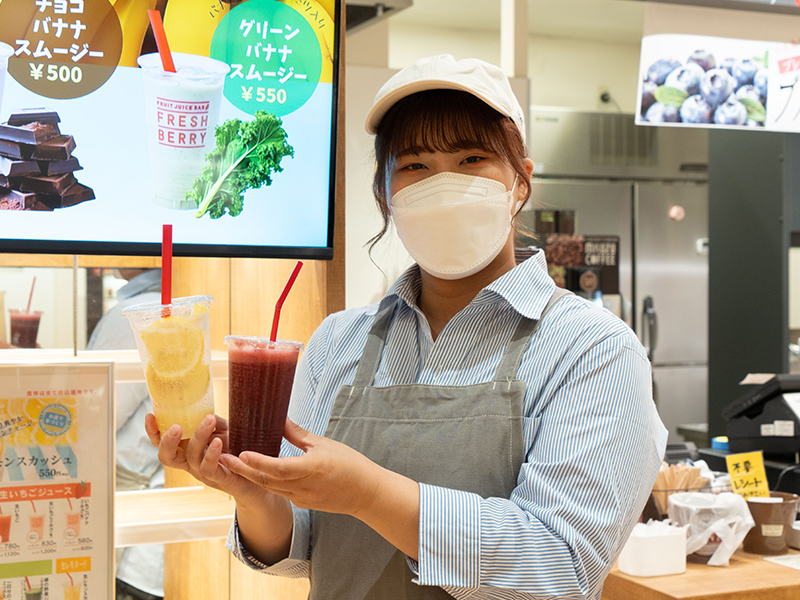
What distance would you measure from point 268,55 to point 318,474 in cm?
100

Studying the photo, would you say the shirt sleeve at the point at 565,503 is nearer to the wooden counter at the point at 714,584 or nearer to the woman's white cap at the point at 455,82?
the woman's white cap at the point at 455,82

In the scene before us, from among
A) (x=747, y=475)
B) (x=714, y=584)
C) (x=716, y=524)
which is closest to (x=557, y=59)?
(x=747, y=475)

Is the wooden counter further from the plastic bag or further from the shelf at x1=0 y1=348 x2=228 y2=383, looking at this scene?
the shelf at x1=0 y1=348 x2=228 y2=383

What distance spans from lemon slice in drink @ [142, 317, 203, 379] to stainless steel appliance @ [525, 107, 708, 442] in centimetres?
498

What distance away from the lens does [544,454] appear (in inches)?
46.5

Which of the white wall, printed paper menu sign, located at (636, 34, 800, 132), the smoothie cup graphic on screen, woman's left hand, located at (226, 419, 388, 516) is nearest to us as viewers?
woman's left hand, located at (226, 419, 388, 516)

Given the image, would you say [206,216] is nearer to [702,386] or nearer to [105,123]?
[105,123]

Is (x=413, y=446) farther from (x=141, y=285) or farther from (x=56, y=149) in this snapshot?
(x=141, y=285)

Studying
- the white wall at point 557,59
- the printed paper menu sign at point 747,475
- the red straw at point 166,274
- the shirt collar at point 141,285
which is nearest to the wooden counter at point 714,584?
the printed paper menu sign at point 747,475

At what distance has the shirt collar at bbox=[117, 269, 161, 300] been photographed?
7.03ft

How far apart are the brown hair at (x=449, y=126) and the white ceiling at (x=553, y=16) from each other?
4.73 metres

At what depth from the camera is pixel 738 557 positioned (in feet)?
8.31

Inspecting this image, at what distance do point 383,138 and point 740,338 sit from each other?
3.90m

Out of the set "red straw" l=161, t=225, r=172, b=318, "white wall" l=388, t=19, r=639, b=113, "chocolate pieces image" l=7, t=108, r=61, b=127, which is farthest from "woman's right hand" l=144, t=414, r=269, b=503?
"white wall" l=388, t=19, r=639, b=113
